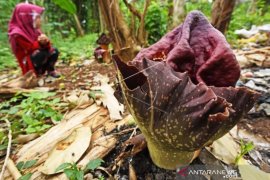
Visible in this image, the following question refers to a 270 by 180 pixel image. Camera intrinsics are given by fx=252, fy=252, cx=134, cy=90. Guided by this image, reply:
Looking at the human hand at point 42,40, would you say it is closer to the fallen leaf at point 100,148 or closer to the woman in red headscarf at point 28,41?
the woman in red headscarf at point 28,41

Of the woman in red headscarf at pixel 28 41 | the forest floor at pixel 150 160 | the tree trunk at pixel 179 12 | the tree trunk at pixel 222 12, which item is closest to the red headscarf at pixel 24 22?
the woman in red headscarf at pixel 28 41

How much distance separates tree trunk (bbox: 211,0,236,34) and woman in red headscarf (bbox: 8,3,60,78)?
2407 mm

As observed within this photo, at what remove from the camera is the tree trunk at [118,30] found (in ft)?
8.44

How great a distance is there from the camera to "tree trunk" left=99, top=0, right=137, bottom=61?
8.44 feet

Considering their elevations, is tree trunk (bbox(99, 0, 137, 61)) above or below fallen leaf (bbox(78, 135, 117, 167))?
above

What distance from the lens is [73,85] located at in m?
3.17

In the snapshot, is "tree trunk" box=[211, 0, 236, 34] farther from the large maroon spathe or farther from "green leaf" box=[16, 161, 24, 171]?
"green leaf" box=[16, 161, 24, 171]

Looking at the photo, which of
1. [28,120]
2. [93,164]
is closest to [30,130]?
[28,120]

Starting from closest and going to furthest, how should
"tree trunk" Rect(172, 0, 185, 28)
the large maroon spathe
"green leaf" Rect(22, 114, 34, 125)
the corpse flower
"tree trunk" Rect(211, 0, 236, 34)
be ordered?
the corpse flower
the large maroon spathe
"green leaf" Rect(22, 114, 34, 125)
"tree trunk" Rect(211, 0, 236, 34)
"tree trunk" Rect(172, 0, 185, 28)

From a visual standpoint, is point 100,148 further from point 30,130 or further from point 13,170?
point 30,130

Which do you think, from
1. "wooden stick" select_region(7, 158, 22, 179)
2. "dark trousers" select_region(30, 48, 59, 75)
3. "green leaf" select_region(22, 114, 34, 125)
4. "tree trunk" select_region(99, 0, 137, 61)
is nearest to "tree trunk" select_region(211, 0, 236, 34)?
"tree trunk" select_region(99, 0, 137, 61)

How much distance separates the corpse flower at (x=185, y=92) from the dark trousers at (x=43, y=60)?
3274mm

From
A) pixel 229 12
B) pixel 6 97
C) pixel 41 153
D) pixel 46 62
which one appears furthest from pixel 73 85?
pixel 229 12

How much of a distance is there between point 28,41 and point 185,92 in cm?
368
